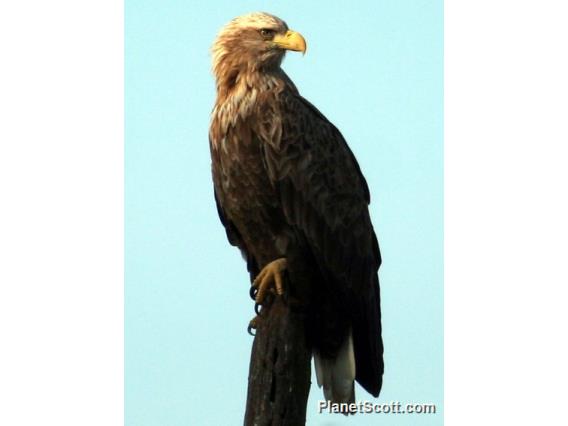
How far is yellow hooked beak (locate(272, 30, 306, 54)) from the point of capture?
6559mm

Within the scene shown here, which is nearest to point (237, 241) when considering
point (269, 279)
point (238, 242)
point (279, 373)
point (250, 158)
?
point (238, 242)

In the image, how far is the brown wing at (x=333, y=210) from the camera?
6762 mm

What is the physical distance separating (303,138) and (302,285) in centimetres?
92

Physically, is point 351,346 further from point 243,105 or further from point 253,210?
point 243,105

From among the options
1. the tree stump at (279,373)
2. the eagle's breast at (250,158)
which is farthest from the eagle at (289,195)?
the tree stump at (279,373)

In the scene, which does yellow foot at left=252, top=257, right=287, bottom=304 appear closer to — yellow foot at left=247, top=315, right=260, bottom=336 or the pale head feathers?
yellow foot at left=247, top=315, right=260, bottom=336

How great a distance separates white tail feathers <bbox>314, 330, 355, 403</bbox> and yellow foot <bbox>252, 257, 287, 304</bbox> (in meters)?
0.78

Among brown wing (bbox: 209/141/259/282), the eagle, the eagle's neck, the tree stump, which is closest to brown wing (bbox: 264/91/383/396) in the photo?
the eagle

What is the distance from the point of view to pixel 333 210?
700 cm

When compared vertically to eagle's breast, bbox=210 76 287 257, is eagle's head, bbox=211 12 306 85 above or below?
above

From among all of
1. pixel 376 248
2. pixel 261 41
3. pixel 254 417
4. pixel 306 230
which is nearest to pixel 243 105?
pixel 261 41

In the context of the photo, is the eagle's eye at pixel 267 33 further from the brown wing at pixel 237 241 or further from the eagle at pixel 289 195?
the brown wing at pixel 237 241

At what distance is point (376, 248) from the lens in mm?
7285

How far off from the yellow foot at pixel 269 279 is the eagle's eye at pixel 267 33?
1.38 meters
